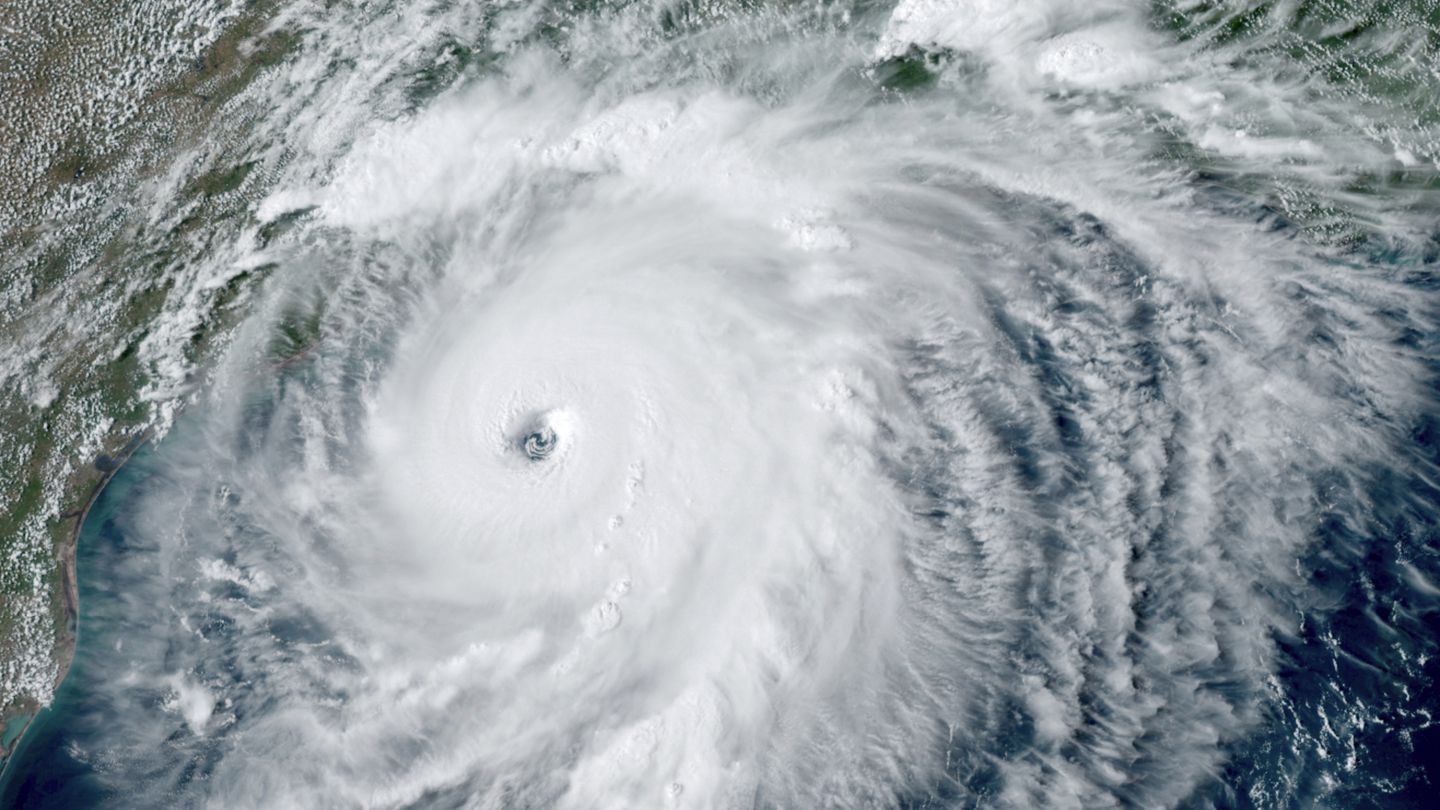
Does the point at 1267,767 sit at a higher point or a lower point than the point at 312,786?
lower

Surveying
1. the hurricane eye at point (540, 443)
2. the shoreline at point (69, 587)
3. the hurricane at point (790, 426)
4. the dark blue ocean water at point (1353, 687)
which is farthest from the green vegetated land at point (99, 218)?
the dark blue ocean water at point (1353, 687)

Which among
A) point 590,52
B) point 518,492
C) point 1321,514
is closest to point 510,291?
point 518,492

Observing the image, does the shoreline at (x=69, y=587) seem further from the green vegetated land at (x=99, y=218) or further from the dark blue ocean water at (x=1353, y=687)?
the dark blue ocean water at (x=1353, y=687)

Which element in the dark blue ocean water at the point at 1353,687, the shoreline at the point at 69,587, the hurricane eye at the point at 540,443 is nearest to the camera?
the dark blue ocean water at the point at 1353,687

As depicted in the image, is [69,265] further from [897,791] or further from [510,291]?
[897,791]

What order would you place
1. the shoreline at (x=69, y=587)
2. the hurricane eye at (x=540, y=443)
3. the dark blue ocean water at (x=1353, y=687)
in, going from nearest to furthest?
1. the dark blue ocean water at (x=1353, y=687)
2. the hurricane eye at (x=540, y=443)
3. the shoreline at (x=69, y=587)

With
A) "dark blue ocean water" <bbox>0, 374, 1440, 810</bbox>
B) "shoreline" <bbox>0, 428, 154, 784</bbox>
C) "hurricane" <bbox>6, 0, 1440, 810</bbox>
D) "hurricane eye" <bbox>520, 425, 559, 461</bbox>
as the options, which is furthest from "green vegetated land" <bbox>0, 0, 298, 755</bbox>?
"dark blue ocean water" <bbox>0, 374, 1440, 810</bbox>

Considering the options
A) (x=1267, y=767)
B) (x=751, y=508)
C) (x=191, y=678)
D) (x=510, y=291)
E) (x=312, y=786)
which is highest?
(x=510, y=291)

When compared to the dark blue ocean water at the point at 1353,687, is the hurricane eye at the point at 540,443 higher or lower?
higher
